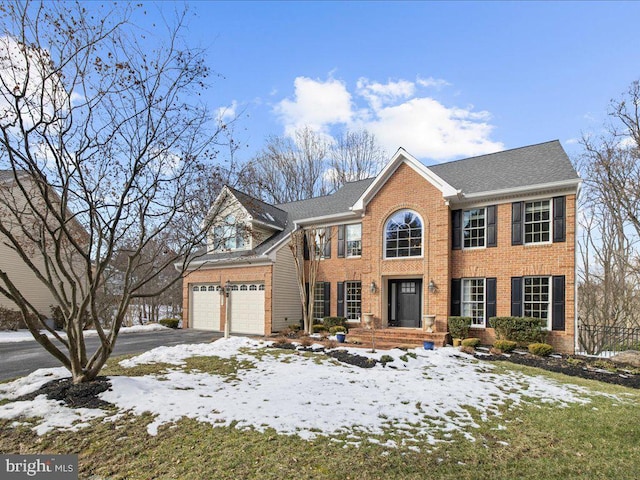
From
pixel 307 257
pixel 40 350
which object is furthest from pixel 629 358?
pixel 40 350

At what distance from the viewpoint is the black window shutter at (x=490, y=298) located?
42.4 ft

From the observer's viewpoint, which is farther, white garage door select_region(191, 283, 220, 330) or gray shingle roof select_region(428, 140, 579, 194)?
white garage door select_region(191, 283, 220, 330)

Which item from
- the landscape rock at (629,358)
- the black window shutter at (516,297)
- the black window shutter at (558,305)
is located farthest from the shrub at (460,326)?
the landscape rock at (629,358)

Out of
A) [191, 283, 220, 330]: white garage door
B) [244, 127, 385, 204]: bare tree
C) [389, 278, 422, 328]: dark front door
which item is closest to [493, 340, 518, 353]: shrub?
[389, 278, 422, 328]: dark front door

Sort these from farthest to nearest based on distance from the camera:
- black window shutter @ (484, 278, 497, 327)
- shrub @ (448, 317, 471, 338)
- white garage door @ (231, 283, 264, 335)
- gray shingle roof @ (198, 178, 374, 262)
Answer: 1. gray shingle roof @ (198, 178, 374, 262)
2. white garage door @ (231, 283, 264, 335)
3. black window shutter @ (484, 278, 497, 327)
4. shrub @ (448, 317, 471, 338)

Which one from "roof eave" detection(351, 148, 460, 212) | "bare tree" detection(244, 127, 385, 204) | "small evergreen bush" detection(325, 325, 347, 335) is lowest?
"small evergreen bush" detection(325, 325, 347, 335)

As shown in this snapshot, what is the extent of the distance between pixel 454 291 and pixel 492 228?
113 inches

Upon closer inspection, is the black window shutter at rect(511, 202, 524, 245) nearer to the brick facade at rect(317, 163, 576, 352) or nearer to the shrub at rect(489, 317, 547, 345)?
the brick facade at rect(317, 163, 576, 352)

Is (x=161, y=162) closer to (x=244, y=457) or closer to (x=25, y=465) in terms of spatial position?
(x=25, y=465)

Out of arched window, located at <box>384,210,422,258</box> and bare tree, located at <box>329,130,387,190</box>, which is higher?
bare tree, located at <box>329,130,387,190</box>

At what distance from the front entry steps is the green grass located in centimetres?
731

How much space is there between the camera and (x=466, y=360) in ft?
32.6

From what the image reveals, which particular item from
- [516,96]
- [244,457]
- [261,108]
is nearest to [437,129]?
[516,96]

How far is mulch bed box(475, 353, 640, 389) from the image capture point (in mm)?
8562
